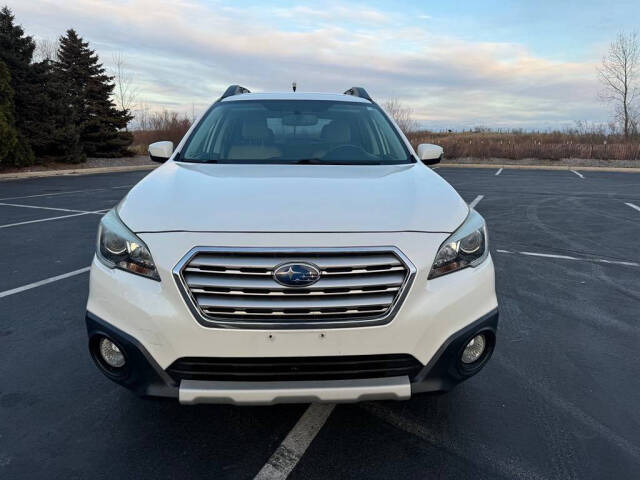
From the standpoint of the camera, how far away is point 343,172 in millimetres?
→ 2893

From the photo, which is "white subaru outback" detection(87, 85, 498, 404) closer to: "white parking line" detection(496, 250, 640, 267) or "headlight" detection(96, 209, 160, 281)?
"headlight" detection(96, 209, 160, 281)

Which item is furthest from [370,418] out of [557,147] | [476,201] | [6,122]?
[557,147]

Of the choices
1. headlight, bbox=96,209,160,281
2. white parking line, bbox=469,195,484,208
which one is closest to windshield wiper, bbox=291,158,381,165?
headlight, bbox=96,209,160,281

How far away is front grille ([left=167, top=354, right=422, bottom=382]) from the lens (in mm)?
2020

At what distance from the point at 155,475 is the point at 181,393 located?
474 mm

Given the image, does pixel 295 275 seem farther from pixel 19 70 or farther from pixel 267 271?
pixel 19 70

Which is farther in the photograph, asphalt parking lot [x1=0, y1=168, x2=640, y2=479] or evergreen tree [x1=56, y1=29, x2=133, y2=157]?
evergreen tree [x1=56, y1=29, x2=133, y2=157]

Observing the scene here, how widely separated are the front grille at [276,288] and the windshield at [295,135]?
1.35 metres

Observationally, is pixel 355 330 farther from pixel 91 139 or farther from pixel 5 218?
pixel 91 139

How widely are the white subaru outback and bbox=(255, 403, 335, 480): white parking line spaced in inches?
15.5

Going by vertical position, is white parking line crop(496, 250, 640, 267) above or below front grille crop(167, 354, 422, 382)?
below

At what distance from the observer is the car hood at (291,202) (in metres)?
2.12

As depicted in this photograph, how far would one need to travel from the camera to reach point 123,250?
222 cm

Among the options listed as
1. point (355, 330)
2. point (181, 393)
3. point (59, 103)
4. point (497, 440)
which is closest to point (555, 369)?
point (497, 440)
